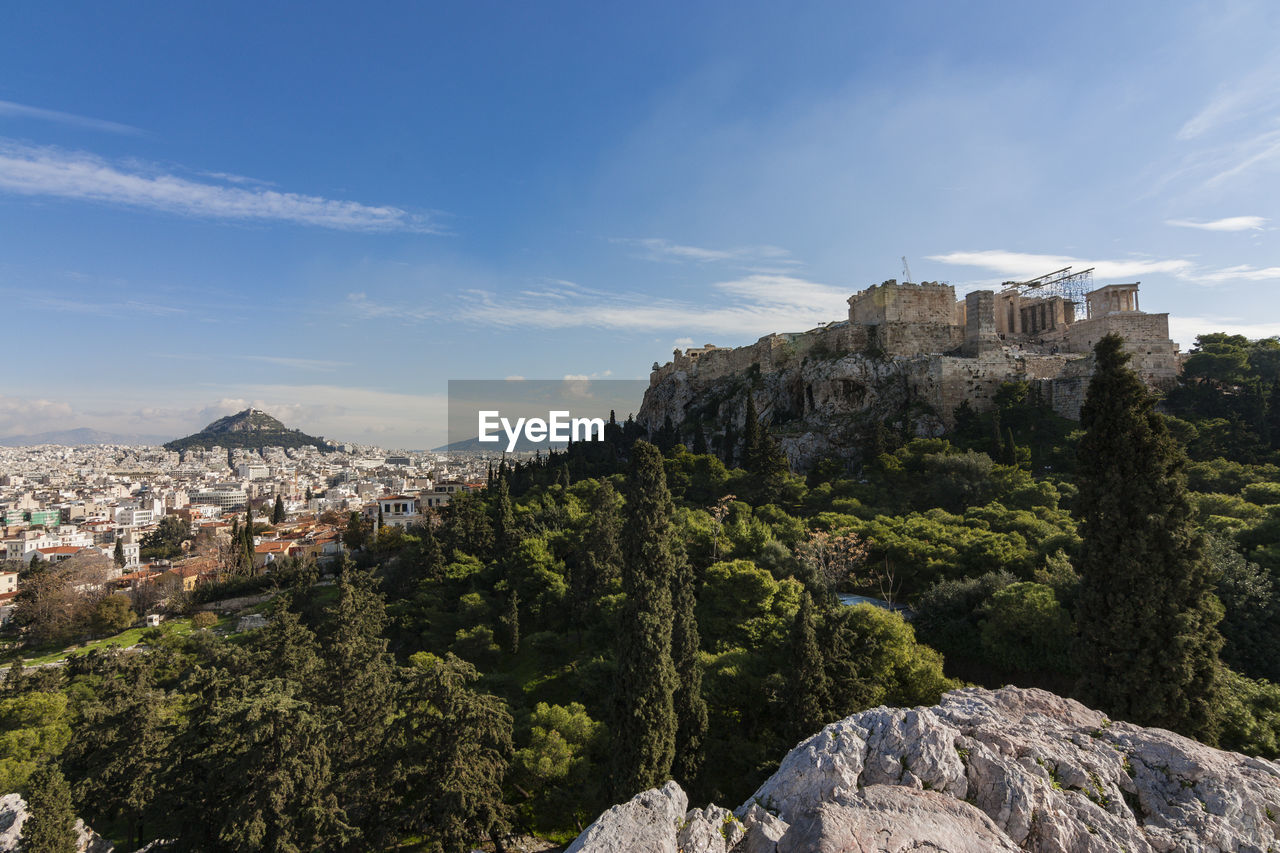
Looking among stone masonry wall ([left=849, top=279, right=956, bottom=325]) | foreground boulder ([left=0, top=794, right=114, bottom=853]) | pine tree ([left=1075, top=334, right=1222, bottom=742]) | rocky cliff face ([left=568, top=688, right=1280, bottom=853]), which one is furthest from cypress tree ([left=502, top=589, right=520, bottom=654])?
stone masonry wall ([left=849, top=279, right=956, bottom=325])

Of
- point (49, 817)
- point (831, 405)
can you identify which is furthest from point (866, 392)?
point (49, 817)

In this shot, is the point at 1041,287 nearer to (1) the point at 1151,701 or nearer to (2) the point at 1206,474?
(2) the point at 1206,474

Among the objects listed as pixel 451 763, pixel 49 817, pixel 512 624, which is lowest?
Result: pixel 49 817

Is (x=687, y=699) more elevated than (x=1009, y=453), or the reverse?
(x=1009, y=453)

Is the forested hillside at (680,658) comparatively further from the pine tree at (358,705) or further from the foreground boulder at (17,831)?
the foreground boulder at (17,831)

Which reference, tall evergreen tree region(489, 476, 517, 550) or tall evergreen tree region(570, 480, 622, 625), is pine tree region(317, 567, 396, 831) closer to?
tall evergreen tree region(570, 480, 622, 625)

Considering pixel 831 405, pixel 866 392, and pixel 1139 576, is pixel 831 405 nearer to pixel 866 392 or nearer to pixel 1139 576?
pixel 866 392

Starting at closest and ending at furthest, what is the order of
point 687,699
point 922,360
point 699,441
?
1. point 687,699
2. point 922,360
3. point 699,441
